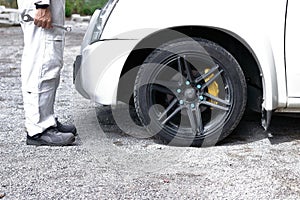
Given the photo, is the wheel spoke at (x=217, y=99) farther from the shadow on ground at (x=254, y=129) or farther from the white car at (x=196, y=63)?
the shadow on ground at (x=254, y=129)

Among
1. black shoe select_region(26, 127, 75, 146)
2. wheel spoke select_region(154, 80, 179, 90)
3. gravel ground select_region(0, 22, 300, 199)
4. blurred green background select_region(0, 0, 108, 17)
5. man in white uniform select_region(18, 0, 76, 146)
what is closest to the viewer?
gravel ground select_region(0, 22, 300, 199)

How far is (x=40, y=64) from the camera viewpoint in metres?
4.14

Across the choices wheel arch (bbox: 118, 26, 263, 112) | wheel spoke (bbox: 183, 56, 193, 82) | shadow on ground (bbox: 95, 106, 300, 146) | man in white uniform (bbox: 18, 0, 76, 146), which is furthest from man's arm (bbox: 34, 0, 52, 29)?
shadow on ground (bbox: 95, 106, 300, 146)

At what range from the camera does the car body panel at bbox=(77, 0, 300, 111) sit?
3.99m

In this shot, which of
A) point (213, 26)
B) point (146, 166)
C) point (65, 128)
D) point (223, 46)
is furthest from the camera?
point (65, 128)

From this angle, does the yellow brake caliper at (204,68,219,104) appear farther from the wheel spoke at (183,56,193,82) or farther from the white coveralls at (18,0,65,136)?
the white coveralls at (18,0,65,136)

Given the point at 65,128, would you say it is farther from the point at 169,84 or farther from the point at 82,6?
the point at 82,6

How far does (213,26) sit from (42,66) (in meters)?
1.21

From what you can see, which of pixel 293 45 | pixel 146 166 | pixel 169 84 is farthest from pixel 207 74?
pixel 146 166

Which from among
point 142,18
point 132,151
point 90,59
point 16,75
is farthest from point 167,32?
point 16,75

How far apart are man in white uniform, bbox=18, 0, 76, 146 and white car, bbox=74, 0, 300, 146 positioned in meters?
0.27

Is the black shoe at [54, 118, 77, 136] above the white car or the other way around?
the other way around

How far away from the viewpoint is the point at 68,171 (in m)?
3.81

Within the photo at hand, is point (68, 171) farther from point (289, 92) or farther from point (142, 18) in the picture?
point (289, 92)
